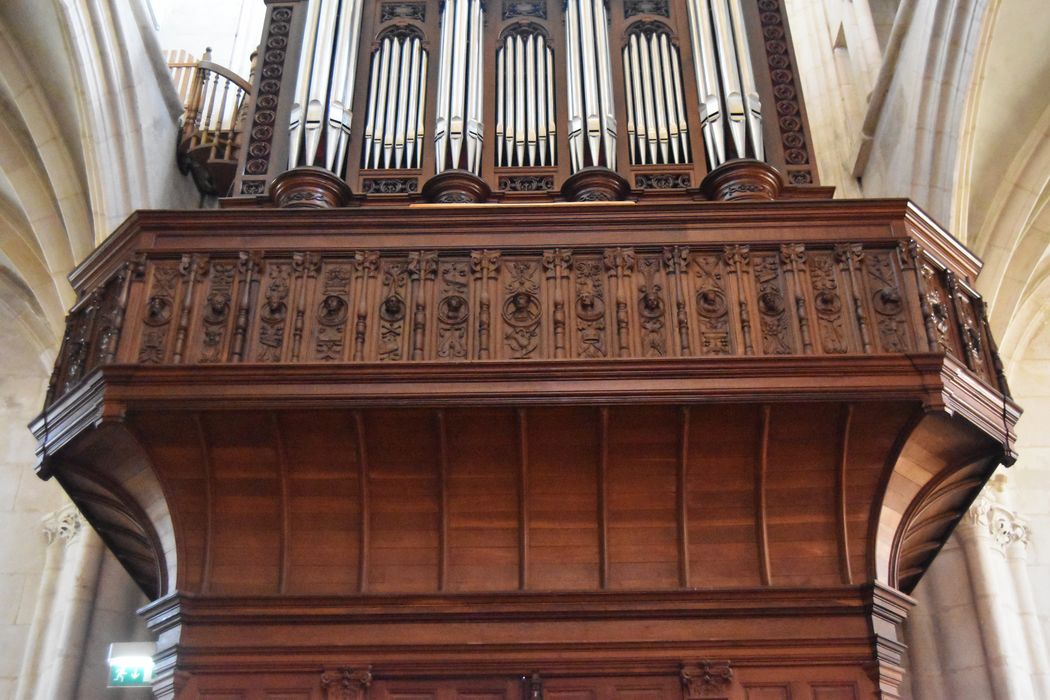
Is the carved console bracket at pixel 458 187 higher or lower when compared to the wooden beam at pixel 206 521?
higher

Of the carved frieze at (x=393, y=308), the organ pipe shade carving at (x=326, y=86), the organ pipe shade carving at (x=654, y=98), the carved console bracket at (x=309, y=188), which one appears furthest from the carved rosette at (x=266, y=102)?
the organ pipe shade carving at (x=654, y=98)

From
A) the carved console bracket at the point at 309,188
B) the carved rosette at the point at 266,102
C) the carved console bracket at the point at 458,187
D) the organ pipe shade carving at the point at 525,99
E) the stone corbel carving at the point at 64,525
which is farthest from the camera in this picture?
the stone corbel carving at the point at 64,525

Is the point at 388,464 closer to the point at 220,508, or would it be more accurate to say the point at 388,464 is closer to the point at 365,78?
the point at 220,508

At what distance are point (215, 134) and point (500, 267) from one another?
5.23 meters

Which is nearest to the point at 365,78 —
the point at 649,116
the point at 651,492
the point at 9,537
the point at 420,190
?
the point at 420,190

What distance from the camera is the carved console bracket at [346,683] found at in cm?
628

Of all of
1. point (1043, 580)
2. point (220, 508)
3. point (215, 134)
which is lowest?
point (220, 508)

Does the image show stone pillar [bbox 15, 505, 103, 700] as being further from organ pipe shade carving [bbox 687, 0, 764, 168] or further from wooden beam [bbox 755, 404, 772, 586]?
organ pipe shade carving [bbox 687, 0, 764, 168]

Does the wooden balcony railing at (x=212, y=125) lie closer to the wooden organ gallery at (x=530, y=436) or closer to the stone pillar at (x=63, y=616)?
the stone pillar at (x=63, y=616)

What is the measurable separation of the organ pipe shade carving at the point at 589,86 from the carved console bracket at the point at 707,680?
3764mm

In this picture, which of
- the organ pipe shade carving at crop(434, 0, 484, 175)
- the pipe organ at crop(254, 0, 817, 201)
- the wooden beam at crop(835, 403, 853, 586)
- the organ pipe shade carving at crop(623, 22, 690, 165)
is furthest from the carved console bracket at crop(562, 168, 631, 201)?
the wooden beam at crop(835, 403, 853, 586)

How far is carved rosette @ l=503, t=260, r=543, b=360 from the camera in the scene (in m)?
A: 6.30

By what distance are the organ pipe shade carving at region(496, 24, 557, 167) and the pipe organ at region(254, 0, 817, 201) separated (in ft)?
0.04

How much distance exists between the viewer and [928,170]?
358 inches
